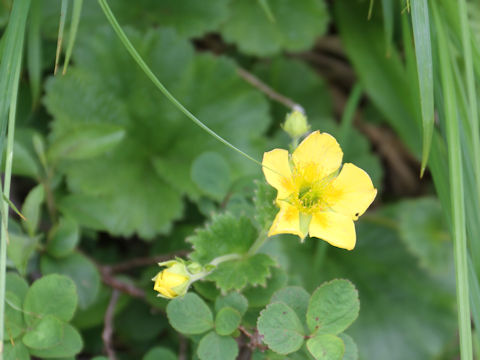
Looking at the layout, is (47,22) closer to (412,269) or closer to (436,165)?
(436,165)

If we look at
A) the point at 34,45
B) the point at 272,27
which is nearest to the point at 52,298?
the point at 34,45

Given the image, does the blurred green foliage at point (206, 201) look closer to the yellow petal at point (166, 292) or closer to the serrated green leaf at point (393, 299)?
the serrated green leaf at point (393, 299)

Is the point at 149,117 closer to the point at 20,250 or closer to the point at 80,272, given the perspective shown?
the point at 80,272

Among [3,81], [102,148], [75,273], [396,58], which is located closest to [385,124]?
[396,58]

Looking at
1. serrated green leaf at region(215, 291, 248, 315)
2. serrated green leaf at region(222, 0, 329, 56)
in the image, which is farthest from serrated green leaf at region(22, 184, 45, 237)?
serrated green leaf at region(222, 0, 329, 56)

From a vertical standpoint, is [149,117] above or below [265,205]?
below

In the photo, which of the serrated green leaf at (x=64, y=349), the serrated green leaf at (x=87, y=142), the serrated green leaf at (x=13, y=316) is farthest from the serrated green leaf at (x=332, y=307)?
the serrated green leaf at (x=87, y=142)

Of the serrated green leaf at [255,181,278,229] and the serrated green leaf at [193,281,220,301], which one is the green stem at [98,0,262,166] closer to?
the serrated green leaf at [255,181,278,229]
